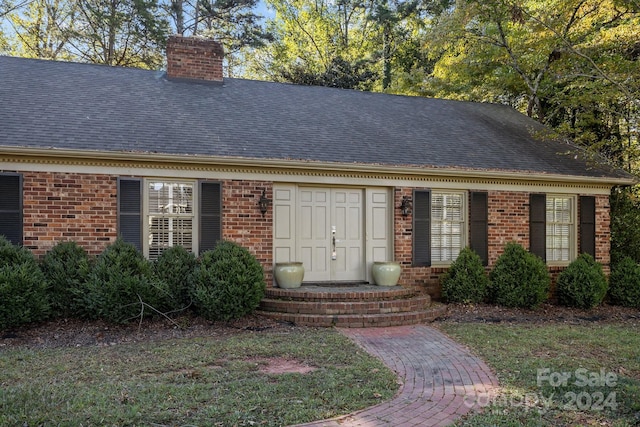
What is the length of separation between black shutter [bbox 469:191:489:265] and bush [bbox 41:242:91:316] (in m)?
6.95

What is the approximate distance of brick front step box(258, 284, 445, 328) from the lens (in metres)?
7.50

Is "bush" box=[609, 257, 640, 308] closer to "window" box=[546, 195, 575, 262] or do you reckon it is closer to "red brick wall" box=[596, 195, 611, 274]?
"red brick wall" box=[596, 195, 611, 274]

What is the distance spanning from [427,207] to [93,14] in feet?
53.0

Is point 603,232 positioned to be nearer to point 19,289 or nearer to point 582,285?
point 582,285

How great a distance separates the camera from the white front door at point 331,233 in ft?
30.1

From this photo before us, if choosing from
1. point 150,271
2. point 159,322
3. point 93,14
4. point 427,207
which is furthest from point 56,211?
point 93,14

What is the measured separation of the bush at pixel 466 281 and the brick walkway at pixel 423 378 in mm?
1796

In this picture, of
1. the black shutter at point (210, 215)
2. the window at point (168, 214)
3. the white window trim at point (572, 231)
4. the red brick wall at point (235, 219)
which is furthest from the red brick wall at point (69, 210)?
the white window trim at point (572, 231)

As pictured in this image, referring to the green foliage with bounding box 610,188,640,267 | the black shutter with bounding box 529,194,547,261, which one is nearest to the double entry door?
the black shutter with bounding box 529,194,547,261

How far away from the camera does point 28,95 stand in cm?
892

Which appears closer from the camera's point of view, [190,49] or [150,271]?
[150,271]

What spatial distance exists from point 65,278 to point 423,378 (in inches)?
206

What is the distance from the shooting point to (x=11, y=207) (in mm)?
7383

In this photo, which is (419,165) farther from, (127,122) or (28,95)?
(28,95)
